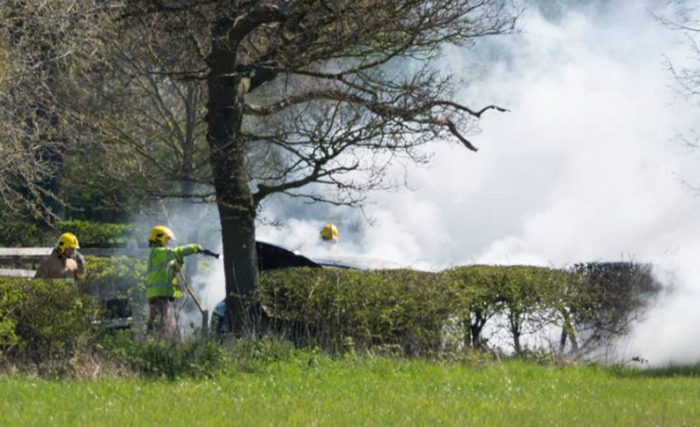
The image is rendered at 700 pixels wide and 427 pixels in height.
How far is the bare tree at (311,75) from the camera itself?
47.6 feet

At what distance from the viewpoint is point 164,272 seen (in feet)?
53.9

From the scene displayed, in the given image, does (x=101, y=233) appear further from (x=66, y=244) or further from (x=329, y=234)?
(x=66, y=244)

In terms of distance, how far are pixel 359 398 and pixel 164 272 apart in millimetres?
6250

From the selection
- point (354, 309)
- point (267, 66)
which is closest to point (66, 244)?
point (267, 66)

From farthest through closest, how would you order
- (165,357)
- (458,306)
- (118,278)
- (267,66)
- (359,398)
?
(118,278)
(267,66)
(458,306)
(165,357)
(359,398)

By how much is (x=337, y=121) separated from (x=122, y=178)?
4721 mm

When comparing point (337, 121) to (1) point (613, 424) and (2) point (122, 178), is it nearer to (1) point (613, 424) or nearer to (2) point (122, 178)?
(2) point (122, 178)

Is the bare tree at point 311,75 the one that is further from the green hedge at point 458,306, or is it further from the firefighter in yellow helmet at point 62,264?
the firefighter in yellow helmet at point 62,264

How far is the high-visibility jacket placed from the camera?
1634 cm

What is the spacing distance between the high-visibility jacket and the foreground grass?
364cm

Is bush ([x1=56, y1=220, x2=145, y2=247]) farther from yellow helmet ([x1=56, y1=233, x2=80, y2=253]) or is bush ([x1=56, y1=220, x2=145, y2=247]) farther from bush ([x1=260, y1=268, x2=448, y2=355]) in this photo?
bush ([x1=260, y1=268, x2=448, y2=355])

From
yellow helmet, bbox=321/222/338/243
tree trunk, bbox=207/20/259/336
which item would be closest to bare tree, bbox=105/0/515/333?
tree trunk, bbox=207/20/259/336

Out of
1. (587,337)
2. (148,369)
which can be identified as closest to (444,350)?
(587,337)

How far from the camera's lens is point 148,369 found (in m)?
12.3
